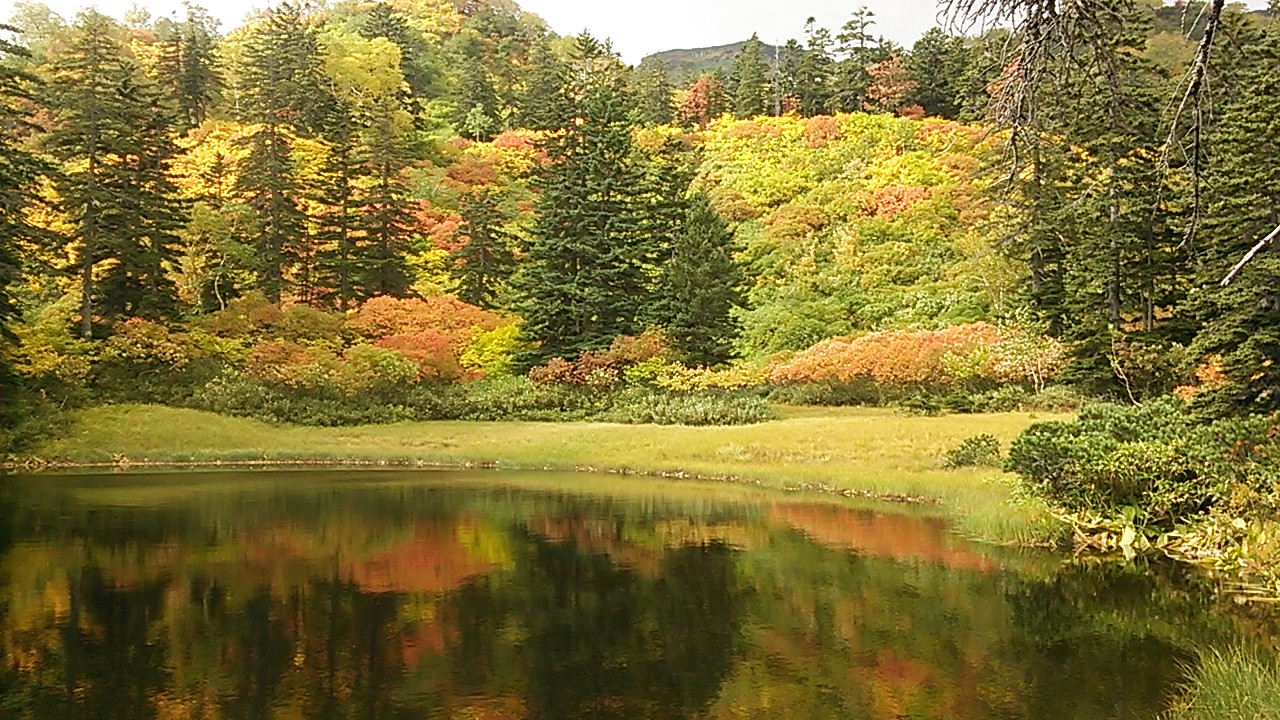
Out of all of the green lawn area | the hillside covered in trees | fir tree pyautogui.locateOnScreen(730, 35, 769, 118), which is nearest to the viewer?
the green lawn area

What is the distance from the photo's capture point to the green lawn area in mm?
23344

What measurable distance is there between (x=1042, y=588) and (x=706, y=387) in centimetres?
2211

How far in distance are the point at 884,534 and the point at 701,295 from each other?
21.1 m

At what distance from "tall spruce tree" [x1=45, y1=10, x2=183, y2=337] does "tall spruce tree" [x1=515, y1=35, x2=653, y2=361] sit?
45.8ft

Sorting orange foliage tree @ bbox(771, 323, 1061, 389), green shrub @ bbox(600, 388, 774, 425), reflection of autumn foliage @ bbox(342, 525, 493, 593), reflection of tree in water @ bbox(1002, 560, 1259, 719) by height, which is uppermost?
orange foliage tree @ bbox(771, 323, 1061, 389)

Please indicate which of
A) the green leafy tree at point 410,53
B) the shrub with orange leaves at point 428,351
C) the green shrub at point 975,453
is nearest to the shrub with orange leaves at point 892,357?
the green shrub at point 975,453

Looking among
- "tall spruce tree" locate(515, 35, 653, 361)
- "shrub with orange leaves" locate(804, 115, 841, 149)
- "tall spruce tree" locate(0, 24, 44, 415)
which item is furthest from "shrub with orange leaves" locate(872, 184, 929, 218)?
"tall spruce tree" locate(0, 24, 44, 415)

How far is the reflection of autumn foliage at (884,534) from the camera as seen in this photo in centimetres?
1461

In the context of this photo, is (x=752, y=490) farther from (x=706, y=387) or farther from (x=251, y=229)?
(x=251, y=229)

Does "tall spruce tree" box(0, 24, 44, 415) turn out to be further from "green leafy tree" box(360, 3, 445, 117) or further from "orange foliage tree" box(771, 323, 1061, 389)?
"green leafy tree" box(360, 3, 445, 117)

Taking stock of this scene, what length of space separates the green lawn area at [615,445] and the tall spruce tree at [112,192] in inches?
233

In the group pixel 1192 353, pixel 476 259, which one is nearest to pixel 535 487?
pixel 1192 353

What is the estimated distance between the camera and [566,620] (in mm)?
11039

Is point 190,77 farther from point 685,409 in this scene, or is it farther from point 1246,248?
point 1246,248
